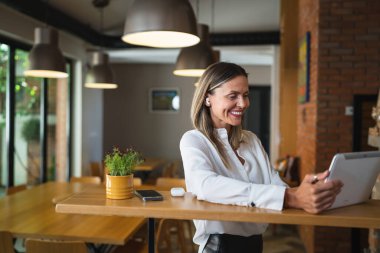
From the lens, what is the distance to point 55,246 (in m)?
2.04

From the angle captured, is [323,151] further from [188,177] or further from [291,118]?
[188,177]

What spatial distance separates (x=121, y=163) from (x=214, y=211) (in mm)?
455

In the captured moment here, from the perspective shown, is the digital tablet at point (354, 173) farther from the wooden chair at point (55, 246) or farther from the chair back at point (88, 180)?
the chair back at point (88, 180)

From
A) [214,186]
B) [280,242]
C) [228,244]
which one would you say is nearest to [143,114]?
[280,242]

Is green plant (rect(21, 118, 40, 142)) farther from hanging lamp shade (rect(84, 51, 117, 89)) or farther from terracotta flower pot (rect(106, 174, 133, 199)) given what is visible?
terracotta flower pot (rect(106, 174, 133, 199))

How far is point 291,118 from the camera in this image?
5.89 meters

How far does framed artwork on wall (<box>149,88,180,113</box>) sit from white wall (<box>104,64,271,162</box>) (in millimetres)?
91

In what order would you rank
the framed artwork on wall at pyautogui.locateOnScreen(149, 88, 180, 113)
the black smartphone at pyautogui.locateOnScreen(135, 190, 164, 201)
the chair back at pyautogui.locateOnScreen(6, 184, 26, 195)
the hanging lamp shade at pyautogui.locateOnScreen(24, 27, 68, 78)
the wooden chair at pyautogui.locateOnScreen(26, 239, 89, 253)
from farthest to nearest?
the framed artwork on wall at pyautogui.locateOnScreen(149, 88, 180, 113) < the chair back at pyautogui.locateOnScreen(6, 184, 26, 195) < the hanging lamp shade at pyautogui.locateOnScreen(24, 27, 68, 78) < the wooden chair at pyautogui.locateOnScreen(26, 239, 89, 253) < the black smartphone at pyautogui.locateOnScreen(135, 190, 164, 201)

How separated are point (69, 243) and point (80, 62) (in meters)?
5.17

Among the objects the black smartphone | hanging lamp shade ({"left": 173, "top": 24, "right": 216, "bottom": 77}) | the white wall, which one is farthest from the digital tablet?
the white wall

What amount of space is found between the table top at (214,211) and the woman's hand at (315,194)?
0.08ft

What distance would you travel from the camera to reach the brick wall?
148 inches

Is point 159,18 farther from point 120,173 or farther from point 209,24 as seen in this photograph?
point 209,24

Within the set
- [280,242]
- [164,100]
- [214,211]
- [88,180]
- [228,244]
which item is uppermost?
[164,100]
